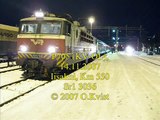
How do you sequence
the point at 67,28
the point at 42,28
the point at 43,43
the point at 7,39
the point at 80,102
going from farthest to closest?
1. the point at 7,39
2. the point at 67,28
3. the point at 42,28
4. the point at 43,43
5. the point at 80,102

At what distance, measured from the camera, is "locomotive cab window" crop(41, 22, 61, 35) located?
39.2ft

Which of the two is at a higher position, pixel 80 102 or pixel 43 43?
pixel 43 43

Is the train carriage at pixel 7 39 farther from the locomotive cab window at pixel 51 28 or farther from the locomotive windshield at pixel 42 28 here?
the locomotive cab window at pixel 51 28

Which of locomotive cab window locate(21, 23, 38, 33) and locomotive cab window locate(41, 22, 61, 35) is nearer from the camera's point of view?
locomotive cab window locate(41, 22, 61, 35)

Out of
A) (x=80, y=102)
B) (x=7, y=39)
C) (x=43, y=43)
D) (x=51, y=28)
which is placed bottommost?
(x=80, y=102)

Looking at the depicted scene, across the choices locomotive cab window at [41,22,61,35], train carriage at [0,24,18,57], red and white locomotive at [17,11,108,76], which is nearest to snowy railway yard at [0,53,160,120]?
red and white locomotive at [17,11,108,76]

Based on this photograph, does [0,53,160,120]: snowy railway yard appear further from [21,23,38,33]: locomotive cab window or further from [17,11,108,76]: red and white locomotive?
[21,23,38,33]: locomotive cab window

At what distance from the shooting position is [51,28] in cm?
1209

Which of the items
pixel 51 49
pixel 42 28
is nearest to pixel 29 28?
pixel 42 28

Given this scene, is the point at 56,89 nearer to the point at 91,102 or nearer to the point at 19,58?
the point at 91,102

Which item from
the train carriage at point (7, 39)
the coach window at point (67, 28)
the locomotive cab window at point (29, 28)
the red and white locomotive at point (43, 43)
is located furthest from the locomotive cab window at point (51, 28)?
the train carriage at point (7, 39)

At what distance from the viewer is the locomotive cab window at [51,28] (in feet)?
39.2

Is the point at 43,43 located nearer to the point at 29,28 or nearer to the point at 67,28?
the point at 29,28

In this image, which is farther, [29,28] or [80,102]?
[29,28]
